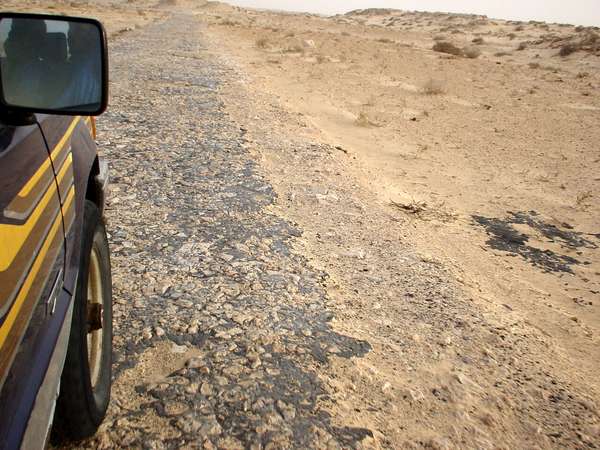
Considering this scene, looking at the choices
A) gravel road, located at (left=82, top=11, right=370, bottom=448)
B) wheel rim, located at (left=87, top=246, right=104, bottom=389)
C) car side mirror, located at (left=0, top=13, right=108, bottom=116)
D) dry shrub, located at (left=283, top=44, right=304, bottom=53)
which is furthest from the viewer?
dry shrub, located at (left=283, top=44, right=304, bottom=53)

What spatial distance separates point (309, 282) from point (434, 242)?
2.02m

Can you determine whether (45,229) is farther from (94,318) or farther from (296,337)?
(296,337)

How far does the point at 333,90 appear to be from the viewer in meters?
14.1

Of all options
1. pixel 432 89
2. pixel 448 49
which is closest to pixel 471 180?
pixel 432 89

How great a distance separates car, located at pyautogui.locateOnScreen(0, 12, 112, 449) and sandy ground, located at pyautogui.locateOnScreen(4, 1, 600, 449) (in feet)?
2.55

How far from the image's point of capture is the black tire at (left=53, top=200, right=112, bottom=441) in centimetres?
169

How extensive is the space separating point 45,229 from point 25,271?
0.23 m

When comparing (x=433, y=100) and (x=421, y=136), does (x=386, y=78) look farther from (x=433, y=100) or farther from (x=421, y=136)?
(x=421, y=136)

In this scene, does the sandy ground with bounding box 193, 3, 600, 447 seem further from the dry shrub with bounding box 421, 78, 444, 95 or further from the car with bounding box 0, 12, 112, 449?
the car with bounding box 0, 12, 112, 449

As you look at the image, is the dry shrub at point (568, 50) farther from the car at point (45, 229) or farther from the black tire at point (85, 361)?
the car at point (45, 229)

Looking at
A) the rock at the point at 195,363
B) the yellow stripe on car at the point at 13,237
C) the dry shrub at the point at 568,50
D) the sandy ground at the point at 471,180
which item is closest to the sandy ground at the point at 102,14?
the sandy ground at the point at 471,180

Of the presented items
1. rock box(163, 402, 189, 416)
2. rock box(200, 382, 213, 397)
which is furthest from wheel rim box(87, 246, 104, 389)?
rock box(200, 382, 213, 397)

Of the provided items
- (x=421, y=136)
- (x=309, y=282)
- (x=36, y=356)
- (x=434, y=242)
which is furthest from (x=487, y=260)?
(x=421, y=136)

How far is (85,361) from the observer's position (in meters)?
1.75
